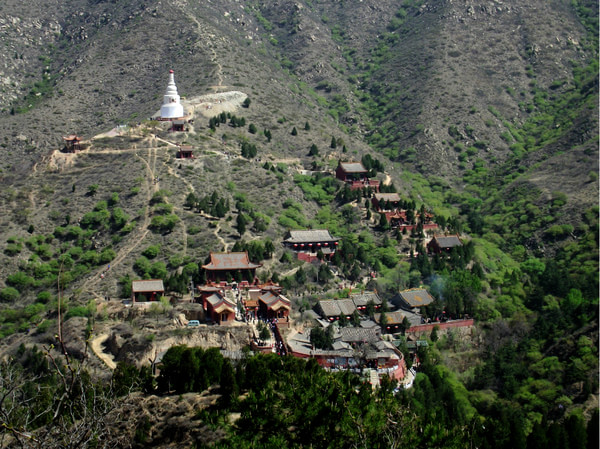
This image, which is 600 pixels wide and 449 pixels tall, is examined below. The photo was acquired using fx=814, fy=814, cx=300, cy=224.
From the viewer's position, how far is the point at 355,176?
278 feet

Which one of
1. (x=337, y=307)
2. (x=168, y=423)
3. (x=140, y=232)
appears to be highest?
(x=140, y=232)

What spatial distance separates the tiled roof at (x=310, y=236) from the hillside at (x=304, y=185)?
135 cm

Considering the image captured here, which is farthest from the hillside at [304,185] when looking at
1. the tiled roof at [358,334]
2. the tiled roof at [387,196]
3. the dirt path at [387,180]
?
the tiled roof at [358,334]

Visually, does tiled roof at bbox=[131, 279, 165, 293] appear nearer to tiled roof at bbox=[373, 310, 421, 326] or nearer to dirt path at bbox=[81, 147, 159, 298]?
dirt path at bbox=[81, 147, 159, 298]

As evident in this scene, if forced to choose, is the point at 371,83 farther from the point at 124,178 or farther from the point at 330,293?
the point at 330,293

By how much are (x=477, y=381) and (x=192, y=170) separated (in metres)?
36.4

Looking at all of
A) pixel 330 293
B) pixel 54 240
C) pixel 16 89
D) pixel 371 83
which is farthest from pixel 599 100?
pixel 16 89

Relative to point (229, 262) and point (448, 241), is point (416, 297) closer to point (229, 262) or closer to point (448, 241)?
point (448, 241)

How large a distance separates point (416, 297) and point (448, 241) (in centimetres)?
1138

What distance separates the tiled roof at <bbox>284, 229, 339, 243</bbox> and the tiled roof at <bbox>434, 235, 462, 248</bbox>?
9625mm

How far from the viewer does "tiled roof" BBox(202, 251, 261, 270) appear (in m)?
62.7

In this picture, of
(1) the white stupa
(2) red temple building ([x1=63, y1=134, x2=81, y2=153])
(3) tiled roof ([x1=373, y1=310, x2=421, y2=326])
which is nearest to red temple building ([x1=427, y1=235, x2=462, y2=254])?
(3) tiled roof ([x1=373, y1=310, x2=421, y2=326])

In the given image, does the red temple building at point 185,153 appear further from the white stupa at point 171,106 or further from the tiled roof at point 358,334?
the tiled roof at point 358,334

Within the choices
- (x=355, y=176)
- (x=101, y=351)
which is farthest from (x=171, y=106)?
(x=101, y=351)
